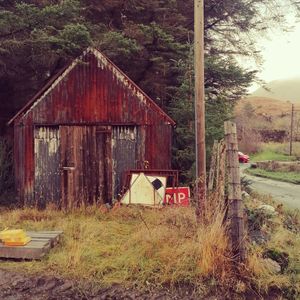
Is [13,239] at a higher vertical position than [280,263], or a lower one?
higher

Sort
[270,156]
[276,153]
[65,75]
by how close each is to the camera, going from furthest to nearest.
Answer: [276,153] < [270,156] < [65,75]

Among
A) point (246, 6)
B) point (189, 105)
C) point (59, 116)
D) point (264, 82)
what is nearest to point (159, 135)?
point (189, 105)

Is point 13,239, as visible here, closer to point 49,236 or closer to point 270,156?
point 49,236

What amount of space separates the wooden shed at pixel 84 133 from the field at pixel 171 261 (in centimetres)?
327

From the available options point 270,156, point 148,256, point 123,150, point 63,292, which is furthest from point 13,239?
point 270,156

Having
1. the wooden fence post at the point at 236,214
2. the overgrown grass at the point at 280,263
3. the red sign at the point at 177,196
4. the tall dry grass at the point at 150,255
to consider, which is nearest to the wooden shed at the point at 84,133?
the red sign at the point at 177,196

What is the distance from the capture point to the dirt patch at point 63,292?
5.45 meters

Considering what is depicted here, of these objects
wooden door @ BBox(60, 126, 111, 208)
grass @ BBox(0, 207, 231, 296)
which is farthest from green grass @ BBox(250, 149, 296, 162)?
grass @ BBox(0, 207, 231, 296)

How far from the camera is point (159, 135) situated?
11.2 metres

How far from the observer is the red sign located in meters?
10.5

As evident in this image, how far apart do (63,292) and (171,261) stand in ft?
5.67

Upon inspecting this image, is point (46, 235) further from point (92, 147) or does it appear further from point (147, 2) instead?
point (147, 2)

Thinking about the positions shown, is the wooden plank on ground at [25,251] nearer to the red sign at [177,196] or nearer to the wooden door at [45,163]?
the wooden door at [45,163]

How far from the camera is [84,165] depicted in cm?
1102
